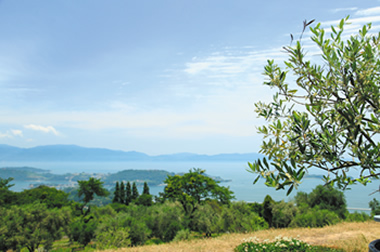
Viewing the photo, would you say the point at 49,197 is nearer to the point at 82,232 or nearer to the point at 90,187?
the point at 90,187

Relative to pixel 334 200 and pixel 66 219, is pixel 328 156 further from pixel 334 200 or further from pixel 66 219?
pixel 334 200

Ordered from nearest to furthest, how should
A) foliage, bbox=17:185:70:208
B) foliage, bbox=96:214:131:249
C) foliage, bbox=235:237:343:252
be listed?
foliage, bbox=235:237:343:252
foliage, bbox=96:214:131:249
foliage, bbox=17:185:70:208

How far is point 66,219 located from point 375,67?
25.7m

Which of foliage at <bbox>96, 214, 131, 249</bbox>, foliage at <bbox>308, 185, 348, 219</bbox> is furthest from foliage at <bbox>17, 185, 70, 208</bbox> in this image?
foliage at <bbox>308, 185, 348, 219</bbox>

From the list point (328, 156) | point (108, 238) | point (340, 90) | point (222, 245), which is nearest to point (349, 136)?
point (328, 156)

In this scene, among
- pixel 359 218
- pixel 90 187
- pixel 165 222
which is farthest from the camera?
pixel 90 187

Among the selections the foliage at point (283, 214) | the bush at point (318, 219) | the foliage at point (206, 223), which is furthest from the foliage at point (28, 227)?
the foliage at point (283, 214)

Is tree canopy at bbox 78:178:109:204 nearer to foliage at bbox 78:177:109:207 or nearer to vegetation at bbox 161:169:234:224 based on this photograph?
foliage at bbox 78:177:109:207

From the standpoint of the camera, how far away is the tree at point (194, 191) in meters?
23.2

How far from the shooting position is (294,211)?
24.6m

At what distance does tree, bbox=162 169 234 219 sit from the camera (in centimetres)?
2317

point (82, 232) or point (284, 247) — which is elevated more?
point (284, 247)

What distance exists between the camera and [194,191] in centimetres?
2358

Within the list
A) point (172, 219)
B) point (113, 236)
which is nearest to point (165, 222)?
point (172, 219)
